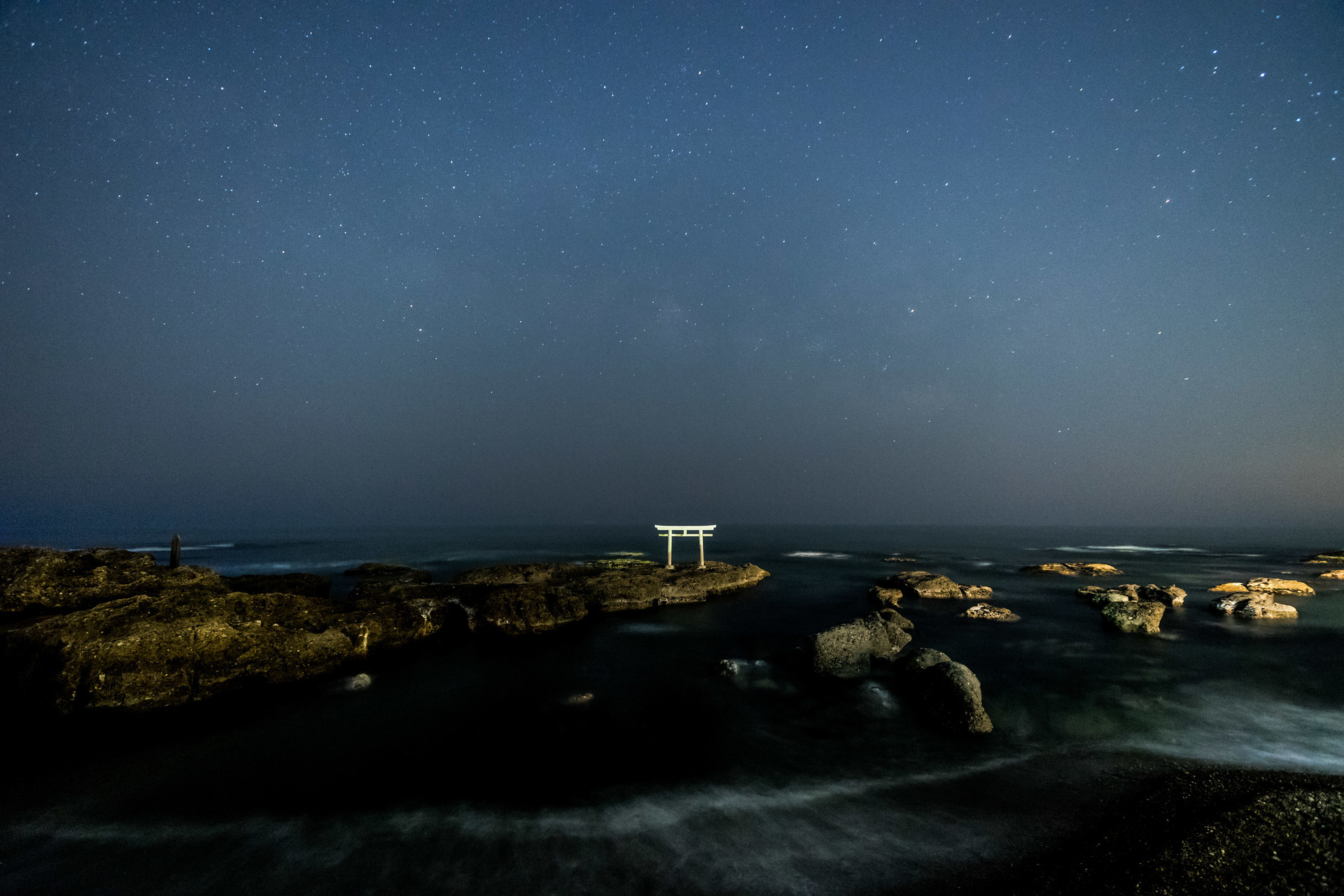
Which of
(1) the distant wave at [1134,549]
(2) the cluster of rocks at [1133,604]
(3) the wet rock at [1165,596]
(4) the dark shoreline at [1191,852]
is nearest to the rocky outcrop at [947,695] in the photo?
(4) the dark shoreline at [1191,852]

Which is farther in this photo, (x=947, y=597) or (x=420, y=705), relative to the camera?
(x=947, y=597)

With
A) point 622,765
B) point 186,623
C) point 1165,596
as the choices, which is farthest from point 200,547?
point 1165,596

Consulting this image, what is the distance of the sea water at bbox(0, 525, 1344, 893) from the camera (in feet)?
19.6

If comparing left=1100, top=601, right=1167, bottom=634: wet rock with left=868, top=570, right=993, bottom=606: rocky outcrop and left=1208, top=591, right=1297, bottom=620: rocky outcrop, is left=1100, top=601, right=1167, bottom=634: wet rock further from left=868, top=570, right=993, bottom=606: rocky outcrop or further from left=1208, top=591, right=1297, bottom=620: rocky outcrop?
left=868, top=570, right=993, bottom=606: rocky outcrop

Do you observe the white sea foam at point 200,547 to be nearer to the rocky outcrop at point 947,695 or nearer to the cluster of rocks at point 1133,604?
the rocky outcrop at point 947,695

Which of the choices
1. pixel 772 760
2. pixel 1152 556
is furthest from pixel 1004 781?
pixel 1152 556

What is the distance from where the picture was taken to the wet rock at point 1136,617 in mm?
17766

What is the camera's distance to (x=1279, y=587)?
25562mm

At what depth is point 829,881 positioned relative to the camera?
560 centimetres

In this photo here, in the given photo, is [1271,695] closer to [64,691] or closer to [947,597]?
[947,597]

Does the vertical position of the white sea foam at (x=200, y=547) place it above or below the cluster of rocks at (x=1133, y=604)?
below

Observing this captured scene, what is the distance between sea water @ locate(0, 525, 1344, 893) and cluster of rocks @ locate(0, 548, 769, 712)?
26.5 inches

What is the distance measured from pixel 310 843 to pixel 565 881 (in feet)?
12.3

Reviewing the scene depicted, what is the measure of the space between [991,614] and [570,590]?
18.5 m
